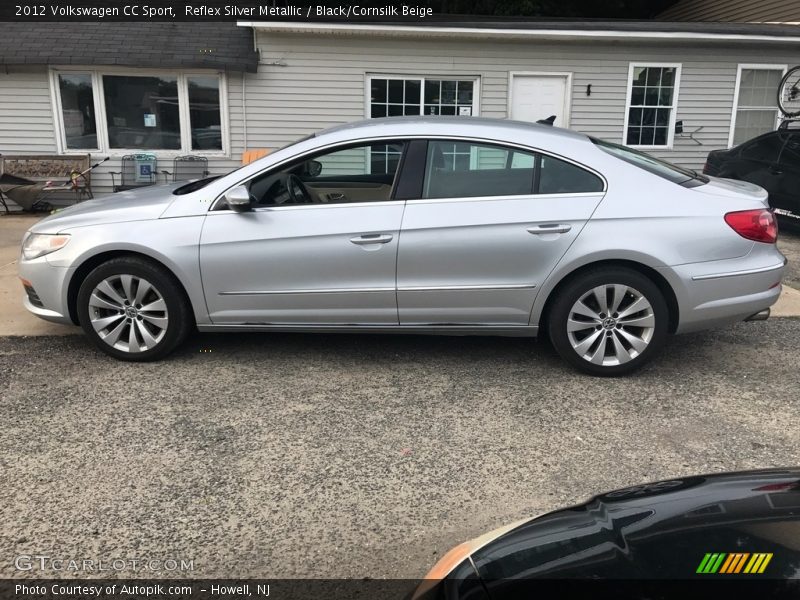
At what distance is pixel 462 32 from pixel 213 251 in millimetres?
7515

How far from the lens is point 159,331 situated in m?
4.43

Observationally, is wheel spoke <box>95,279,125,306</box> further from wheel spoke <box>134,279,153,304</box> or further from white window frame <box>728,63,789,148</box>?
white window frame <box>728,63,789,148</box>

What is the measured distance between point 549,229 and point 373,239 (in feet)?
3.61

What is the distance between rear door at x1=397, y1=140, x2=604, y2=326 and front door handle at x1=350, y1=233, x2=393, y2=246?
10 cm

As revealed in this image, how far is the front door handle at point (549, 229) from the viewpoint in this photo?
4129 millimetres

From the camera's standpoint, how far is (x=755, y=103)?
11602mm

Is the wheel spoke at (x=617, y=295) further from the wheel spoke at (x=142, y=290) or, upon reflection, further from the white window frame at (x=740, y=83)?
the white window frame at (x=740, y=83)

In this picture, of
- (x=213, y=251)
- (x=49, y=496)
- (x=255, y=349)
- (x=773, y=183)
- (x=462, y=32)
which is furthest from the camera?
(x=462, y=32)

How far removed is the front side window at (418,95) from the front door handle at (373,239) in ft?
23.2

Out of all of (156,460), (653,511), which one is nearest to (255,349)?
(156,460)

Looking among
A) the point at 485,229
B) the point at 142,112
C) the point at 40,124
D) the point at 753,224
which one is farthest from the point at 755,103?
the point at 40,124

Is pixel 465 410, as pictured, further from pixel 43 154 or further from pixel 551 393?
pixel 43 154

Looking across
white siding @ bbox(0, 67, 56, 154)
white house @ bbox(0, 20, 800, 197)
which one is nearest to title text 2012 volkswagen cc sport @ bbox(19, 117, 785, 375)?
white house @ bbox(0, 20, 800, 197)

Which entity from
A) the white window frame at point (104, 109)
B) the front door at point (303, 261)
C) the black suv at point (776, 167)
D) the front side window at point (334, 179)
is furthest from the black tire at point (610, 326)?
the white window frame at point (104, 109)
